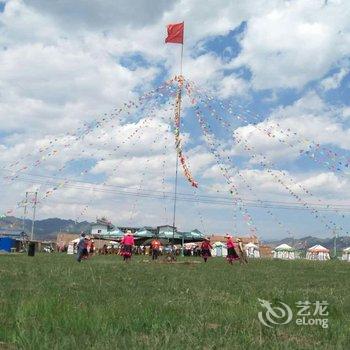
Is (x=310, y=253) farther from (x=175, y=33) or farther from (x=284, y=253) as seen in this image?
(x=175, y=33)

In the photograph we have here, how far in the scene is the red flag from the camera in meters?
42.1

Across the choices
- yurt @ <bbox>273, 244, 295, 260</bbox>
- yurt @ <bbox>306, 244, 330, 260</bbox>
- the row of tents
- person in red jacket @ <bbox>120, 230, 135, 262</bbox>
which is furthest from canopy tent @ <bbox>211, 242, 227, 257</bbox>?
person in red jacket @ <bbox>120, 230, 135, 262</bbox>

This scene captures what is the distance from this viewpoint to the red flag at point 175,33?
42.1m

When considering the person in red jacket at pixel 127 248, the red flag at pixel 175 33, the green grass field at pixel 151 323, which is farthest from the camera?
the red flag at pixel 175 33

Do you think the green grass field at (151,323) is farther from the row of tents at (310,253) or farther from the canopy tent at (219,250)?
the row of tents at (310,253)

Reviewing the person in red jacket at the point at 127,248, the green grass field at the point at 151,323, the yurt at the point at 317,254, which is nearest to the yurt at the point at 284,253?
the yurt at the point at 317,254

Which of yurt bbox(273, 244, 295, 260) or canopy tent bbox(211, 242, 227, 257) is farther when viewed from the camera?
yurt bbox(273, 244, 295, 260)

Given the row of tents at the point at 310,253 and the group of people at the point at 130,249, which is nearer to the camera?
the group of people at the point at 130,249

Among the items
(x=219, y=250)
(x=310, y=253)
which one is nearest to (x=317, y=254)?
(x=310, y=253)

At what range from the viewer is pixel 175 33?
42.2 m

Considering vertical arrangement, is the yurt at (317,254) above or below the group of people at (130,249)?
above

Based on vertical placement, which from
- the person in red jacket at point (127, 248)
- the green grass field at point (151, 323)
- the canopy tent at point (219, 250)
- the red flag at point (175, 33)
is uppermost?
the red flag at point (175, 33)

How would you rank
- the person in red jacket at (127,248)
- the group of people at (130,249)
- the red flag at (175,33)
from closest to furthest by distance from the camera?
the group of people at (130,249) → the person in red jacket at (127,248) → the red flag at (175,33)

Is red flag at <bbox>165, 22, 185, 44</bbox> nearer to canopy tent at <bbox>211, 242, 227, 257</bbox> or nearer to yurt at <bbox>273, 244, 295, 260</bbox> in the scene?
canopy tent at <bbox>211, 242, 227, 257</bbox>
